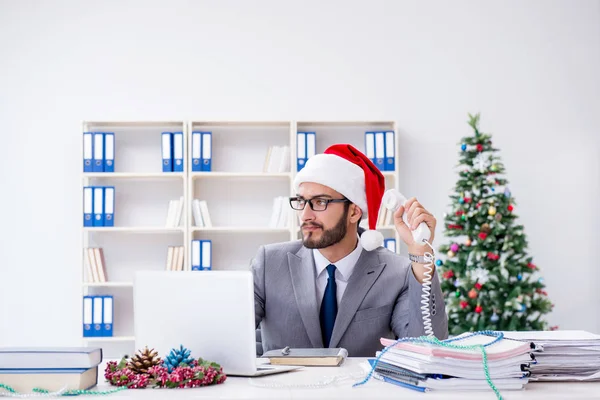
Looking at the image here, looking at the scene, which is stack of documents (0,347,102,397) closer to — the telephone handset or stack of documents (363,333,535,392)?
stack of documents (363,333,535,392)

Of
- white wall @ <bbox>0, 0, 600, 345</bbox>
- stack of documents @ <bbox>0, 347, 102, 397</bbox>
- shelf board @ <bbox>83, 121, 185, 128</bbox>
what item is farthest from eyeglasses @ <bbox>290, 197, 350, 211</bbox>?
white wall @ <bbox>0, 0, 600, 345</bbox>

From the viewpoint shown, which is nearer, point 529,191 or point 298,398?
point 298,398

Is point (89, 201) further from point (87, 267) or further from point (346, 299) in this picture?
point (346, 299)

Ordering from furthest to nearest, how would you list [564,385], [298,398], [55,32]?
[55,32] → [564,385] → [298,398]

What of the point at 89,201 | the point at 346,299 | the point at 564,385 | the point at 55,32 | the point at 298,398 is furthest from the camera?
the point at 55,32

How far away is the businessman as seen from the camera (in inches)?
108

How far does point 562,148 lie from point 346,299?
11.3ft

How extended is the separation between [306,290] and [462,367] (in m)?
1.09

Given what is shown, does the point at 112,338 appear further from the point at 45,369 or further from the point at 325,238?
the point at 45,369

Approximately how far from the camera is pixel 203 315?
6.37ft

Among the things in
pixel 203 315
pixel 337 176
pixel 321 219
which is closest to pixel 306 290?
pixel 321 219

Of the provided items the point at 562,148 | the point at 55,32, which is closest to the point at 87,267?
the point at 55,32

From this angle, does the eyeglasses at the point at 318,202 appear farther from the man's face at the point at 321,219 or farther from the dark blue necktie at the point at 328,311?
the dark blue necktie at the point at 328,311

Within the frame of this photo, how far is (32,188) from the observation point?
543cm
